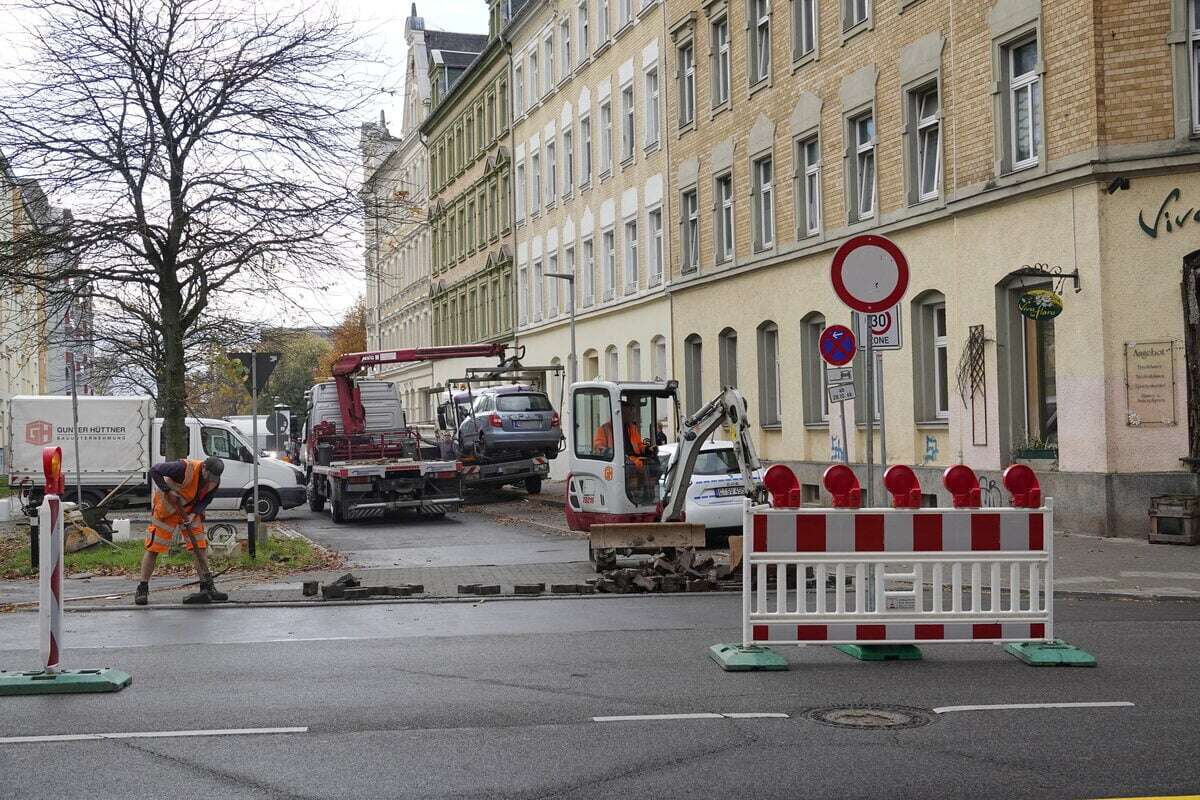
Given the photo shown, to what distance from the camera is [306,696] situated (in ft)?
27.9

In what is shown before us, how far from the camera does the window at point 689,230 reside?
117ft

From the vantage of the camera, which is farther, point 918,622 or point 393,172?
point 393,172

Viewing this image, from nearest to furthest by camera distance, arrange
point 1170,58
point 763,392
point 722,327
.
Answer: point 1170,58 → point 763,392 → point 722,327

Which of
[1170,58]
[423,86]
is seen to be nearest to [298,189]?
[1170,58]

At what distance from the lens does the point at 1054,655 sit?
928 cm

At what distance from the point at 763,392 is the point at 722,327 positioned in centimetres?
260

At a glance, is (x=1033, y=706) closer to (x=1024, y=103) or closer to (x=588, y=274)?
(x=1024, y=103)

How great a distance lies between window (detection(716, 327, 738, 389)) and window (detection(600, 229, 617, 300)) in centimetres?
897

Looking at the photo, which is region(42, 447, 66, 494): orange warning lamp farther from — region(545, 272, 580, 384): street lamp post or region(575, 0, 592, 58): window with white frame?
region(575, 0, 592, 58): window with white frame

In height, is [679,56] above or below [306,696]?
above

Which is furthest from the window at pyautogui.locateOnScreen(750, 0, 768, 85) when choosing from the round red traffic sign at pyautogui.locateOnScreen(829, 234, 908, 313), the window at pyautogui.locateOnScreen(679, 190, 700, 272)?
the round red traffic sign at pyautogui.locateOnScreen(829, 234, 908, 313)

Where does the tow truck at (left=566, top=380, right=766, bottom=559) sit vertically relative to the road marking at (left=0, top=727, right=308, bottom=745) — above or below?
above

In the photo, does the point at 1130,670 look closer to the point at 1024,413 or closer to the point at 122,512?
the point at 1024,413

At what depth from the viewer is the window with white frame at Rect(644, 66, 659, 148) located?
3838cm
